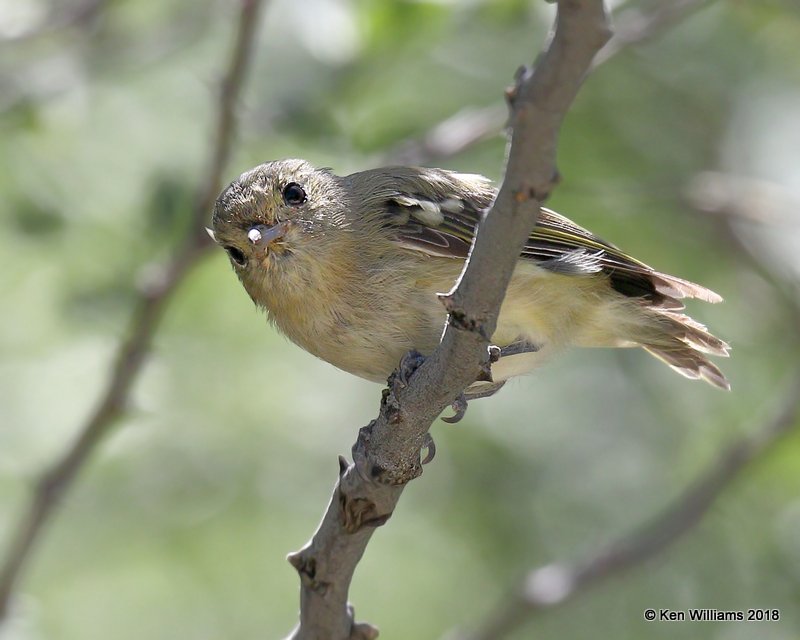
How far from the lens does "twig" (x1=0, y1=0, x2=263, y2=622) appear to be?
411 centimetres

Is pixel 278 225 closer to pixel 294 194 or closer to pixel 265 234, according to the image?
pixel 265 234

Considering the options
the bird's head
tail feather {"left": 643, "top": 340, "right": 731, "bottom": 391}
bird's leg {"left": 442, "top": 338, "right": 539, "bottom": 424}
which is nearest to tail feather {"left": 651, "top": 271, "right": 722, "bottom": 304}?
tail feather {"left": 643, "top": 340, "right": 731, "bottom": 391}

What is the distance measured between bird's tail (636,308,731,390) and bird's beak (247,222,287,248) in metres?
1.53

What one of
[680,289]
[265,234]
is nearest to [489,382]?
[265,234]

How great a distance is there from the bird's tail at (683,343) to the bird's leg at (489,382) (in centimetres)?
72

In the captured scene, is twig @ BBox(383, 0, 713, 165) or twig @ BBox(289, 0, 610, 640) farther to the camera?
twig @ BBox(383, 0, 713, 165)

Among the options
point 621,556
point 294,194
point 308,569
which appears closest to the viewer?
point 308,569

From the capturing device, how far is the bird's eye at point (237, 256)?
13.5 ft

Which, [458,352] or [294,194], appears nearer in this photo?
[458,352]

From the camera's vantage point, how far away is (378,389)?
6.66 metres

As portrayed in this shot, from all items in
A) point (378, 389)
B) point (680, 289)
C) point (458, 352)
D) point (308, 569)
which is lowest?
point (308, 569)

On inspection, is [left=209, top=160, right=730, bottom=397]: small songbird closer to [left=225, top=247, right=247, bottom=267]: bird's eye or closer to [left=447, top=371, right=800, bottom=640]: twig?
[left=225, top=247, right=247, bottom=267]: bird's eye

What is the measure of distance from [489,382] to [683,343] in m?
1.59

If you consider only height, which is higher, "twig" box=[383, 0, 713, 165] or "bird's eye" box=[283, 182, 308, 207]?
"twig" box=[383, 0, 713, 165]
